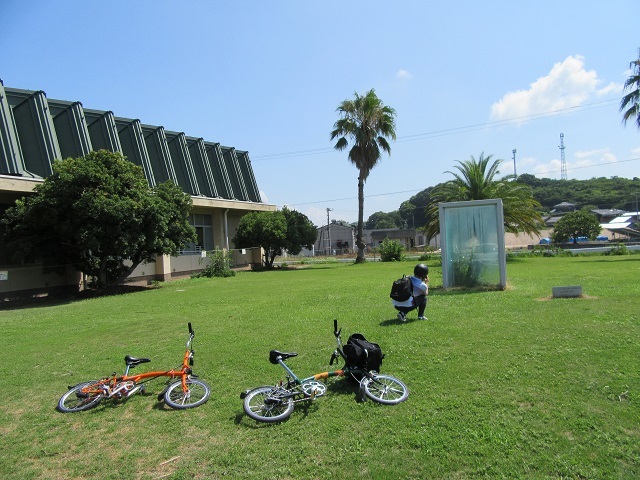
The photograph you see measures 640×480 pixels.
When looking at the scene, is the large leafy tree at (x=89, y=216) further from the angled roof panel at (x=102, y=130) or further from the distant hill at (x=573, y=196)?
the distant hill at (x=573, y=196)

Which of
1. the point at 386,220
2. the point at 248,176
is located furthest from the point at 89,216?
the point at 386,220

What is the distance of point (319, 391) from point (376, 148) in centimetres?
3147

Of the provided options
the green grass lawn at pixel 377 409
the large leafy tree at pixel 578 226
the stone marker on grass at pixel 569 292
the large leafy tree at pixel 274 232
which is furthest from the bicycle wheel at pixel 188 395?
the large leafy tree at pixel 578 226

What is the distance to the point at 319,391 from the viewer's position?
501cm

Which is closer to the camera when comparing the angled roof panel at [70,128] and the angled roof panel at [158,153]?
the angled roof panel at [70,128]

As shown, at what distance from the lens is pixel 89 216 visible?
54.3 ft

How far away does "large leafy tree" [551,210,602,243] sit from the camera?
50.5m

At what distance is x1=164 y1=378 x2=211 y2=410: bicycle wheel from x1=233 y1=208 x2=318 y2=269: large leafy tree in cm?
2553

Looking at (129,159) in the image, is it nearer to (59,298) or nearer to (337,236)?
(59,298)

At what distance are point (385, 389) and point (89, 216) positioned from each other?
14.9 m

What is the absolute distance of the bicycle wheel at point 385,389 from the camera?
16.0 feet

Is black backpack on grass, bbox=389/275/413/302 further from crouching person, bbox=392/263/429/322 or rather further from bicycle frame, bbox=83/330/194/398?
bicycle frame, bbox=83/330/194/398

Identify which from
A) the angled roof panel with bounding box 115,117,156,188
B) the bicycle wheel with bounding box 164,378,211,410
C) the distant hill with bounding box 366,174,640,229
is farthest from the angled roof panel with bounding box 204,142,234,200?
the distant hill with bounding box 366,174,640,229

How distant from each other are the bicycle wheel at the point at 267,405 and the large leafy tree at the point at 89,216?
540 inches
